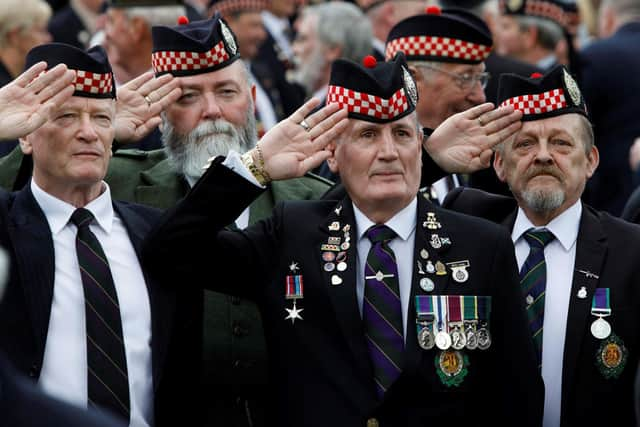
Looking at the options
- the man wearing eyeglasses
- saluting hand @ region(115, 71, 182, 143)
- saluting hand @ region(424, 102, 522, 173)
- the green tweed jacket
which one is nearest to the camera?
the green tweed jacket

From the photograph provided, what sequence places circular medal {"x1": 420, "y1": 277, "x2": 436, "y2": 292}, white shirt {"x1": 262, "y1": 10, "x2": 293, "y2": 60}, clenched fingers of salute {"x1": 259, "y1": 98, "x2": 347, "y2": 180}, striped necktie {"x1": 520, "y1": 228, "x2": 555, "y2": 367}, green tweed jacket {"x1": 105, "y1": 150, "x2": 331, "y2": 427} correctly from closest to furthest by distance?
1. circular medal {"x1": 420, "y1": 277, "x2": 436, "y2": 292}
2. clenched fingers of salute {"x1": 259, "y1": 98, "x2": 347, "y2": 180}
3. striped necktie {"x1": 520, "y1": 228, "x2": 555, "y2": 367}
4. green tweed jacket {"x1": 105, "y1": 150, "x2": 331, "y2": 427}
5. white shirt {"x1": 262, "y1": 10, "x2": 293, "y2": 60}

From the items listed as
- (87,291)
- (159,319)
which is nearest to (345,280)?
(159,319)

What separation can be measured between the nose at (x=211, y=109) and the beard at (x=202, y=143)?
0.02 metres

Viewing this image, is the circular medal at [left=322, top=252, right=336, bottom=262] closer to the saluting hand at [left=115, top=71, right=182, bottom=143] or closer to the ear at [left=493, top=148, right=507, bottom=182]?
the ear at [left=493, top=148, right=507, bottom=182]

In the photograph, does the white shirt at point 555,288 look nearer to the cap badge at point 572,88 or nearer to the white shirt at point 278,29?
the cap badge at point 572,88

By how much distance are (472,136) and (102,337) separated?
5.68 feet

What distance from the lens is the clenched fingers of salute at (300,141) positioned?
17.3 ft

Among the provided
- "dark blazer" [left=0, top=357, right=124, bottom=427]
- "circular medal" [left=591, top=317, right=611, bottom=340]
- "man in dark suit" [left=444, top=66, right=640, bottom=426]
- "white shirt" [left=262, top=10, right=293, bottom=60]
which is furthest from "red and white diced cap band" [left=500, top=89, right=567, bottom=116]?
"white shirt" [left=262, top=10, right=293, bottom=60]

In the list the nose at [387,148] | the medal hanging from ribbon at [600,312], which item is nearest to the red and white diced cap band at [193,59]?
the nose at [387,148]

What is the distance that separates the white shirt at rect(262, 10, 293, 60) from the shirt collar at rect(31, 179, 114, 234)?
742cm

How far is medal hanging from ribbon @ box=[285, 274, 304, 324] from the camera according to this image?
206 inches

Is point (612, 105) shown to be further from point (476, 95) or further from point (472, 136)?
point (472, 136)

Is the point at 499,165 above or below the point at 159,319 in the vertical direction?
above

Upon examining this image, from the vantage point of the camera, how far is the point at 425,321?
5125 mm
